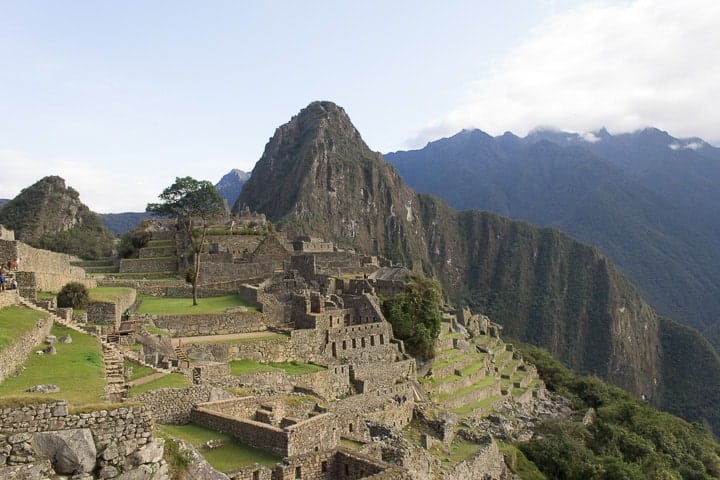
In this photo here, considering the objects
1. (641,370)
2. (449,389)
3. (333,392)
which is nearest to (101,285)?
(333,392)

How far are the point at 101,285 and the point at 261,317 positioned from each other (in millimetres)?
11982

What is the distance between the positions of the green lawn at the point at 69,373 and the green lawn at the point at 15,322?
62 centimetres

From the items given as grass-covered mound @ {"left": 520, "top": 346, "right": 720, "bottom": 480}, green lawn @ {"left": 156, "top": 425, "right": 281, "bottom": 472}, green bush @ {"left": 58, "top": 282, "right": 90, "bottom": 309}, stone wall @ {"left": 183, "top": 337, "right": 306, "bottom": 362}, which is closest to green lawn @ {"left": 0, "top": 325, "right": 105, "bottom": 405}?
green lawn @ {"left": 156, "top": 425, "right": 281, "bottom": 472}

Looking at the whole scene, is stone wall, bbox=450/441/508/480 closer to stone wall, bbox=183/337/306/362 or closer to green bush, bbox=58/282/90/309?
stone wall, bbox=183/337/306/362

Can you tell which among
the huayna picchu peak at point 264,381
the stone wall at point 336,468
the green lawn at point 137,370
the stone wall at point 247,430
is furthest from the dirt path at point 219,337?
the stone wall at point 336,468

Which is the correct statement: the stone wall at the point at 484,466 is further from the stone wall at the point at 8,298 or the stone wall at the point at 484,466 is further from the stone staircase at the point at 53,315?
the stone wall at the point at 8,298

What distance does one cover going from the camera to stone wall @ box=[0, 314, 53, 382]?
10.5 m

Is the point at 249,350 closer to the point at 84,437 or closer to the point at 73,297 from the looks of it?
the point at 73,297

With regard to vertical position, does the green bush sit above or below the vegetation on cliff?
above

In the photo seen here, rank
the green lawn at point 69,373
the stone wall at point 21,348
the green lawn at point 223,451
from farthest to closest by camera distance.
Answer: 1. the green lawn at point 223,451
2. the stone wall at point 21,348
3. the green lawn at point 69,373

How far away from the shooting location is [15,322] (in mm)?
13070

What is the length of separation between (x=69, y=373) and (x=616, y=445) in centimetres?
3785

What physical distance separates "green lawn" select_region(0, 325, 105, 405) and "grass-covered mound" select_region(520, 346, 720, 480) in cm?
2583

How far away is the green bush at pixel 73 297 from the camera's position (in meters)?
20.7
